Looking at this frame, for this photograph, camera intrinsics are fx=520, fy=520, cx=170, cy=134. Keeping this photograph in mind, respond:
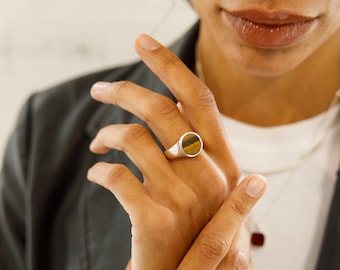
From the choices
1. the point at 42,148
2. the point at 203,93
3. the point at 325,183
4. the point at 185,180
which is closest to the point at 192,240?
the point at 185,180

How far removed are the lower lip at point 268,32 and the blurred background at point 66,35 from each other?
2.07ft

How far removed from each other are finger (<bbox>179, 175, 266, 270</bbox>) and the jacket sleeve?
1.54 feet

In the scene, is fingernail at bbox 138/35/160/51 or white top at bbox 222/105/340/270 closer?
fingernail at bbox 138/35/160/51

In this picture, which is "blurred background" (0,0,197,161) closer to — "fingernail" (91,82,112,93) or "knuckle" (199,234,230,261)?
"fingernail" (91,82,112,93)

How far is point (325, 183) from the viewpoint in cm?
86

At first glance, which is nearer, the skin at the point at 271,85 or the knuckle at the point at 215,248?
the knuckle at the point at 215,248

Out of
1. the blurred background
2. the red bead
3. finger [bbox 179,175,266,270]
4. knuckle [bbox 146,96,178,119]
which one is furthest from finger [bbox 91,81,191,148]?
the blurred background

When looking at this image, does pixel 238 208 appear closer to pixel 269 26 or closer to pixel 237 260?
pixel 237 260

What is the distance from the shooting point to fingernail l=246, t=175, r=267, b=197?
62 cm

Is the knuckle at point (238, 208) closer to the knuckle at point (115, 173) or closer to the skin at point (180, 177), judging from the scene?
the skin at point (180, 177)

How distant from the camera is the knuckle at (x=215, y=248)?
621mm

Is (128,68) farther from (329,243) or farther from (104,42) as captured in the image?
(329,243)

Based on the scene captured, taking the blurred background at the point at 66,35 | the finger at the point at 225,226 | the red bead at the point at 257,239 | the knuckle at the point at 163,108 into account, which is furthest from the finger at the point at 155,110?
the blurred background at the point at 66,35

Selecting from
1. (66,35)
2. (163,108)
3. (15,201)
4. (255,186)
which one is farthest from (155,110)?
(66,35)
